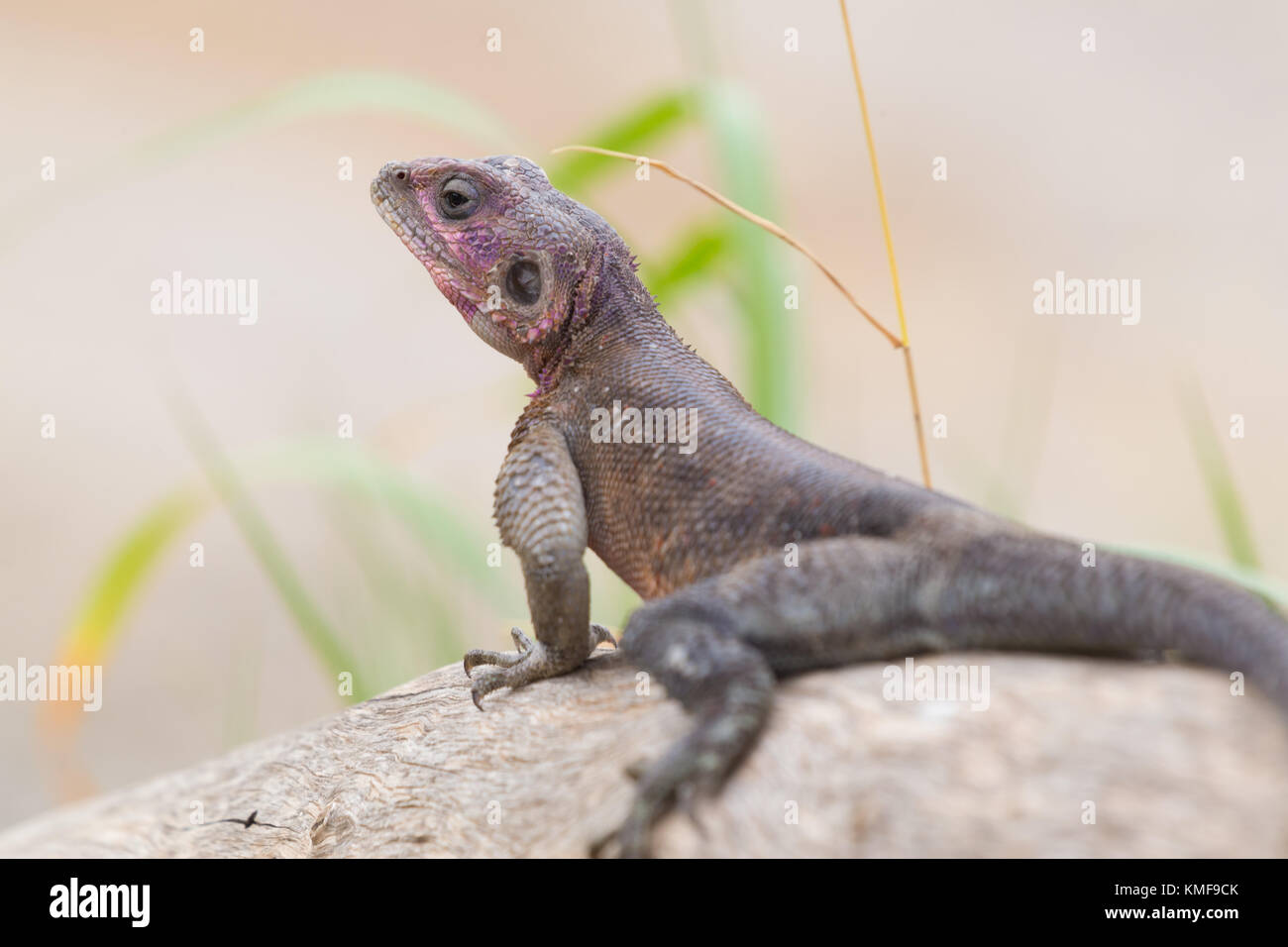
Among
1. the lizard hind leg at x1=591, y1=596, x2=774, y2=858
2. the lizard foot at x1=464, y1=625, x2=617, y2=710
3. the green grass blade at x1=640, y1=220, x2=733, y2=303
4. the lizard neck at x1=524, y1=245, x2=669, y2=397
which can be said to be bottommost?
the lizard foot at x1=464, y1=625, x2=617, y2=710

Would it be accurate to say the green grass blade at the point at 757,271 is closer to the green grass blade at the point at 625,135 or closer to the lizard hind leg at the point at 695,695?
the green grass blade at the point at 625,135

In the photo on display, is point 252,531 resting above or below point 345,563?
above

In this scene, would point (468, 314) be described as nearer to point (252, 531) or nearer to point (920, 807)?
point (252, 531)

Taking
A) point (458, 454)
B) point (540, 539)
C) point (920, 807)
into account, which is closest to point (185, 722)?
point (458, 454)

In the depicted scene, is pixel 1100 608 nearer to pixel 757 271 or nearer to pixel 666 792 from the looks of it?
pixel 666 792

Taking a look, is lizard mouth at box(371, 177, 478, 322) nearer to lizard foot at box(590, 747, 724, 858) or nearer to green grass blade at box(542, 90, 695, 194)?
green grass blade at box(542, 90, 695, 194)

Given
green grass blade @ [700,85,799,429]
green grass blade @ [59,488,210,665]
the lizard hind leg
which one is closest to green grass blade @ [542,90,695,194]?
green grass blade @ [700,85,799,429]

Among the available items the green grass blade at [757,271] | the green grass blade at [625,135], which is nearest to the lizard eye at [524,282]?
the green grass blade at [625,135]
